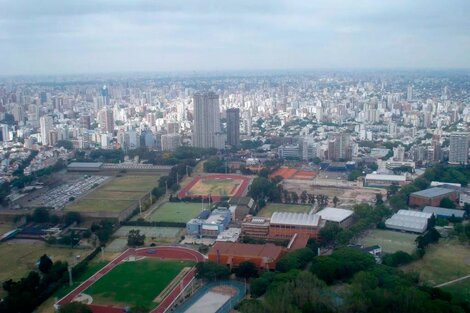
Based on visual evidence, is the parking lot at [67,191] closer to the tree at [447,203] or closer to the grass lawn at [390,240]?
the grass lawn at [390,240]

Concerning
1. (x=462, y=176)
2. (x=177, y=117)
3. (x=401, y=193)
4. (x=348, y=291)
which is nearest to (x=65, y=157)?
(x=177, y=117)

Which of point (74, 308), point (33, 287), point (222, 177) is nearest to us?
point (74, 308)

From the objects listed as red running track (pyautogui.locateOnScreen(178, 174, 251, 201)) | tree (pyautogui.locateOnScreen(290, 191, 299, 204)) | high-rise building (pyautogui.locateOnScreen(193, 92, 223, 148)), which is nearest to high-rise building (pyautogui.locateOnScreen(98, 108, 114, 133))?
high-rise building (pyautogui.locateOnScreen(193, 92, 223, 148))

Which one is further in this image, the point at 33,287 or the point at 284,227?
the point at 284,227

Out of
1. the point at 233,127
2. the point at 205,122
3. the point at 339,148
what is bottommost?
the point at 339,148

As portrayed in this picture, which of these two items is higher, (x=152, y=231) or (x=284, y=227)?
(x=284, y=227)

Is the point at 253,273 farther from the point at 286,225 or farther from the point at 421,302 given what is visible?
the point at 421,302

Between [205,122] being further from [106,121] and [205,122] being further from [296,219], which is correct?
[296,219]

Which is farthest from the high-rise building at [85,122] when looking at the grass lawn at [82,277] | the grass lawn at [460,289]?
the grass lawn at [460,289]

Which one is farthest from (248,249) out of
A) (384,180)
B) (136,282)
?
(384,180)

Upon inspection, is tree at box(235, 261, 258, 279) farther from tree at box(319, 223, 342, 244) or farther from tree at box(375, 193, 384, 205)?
tree at box(375, 193, 384, 205)
